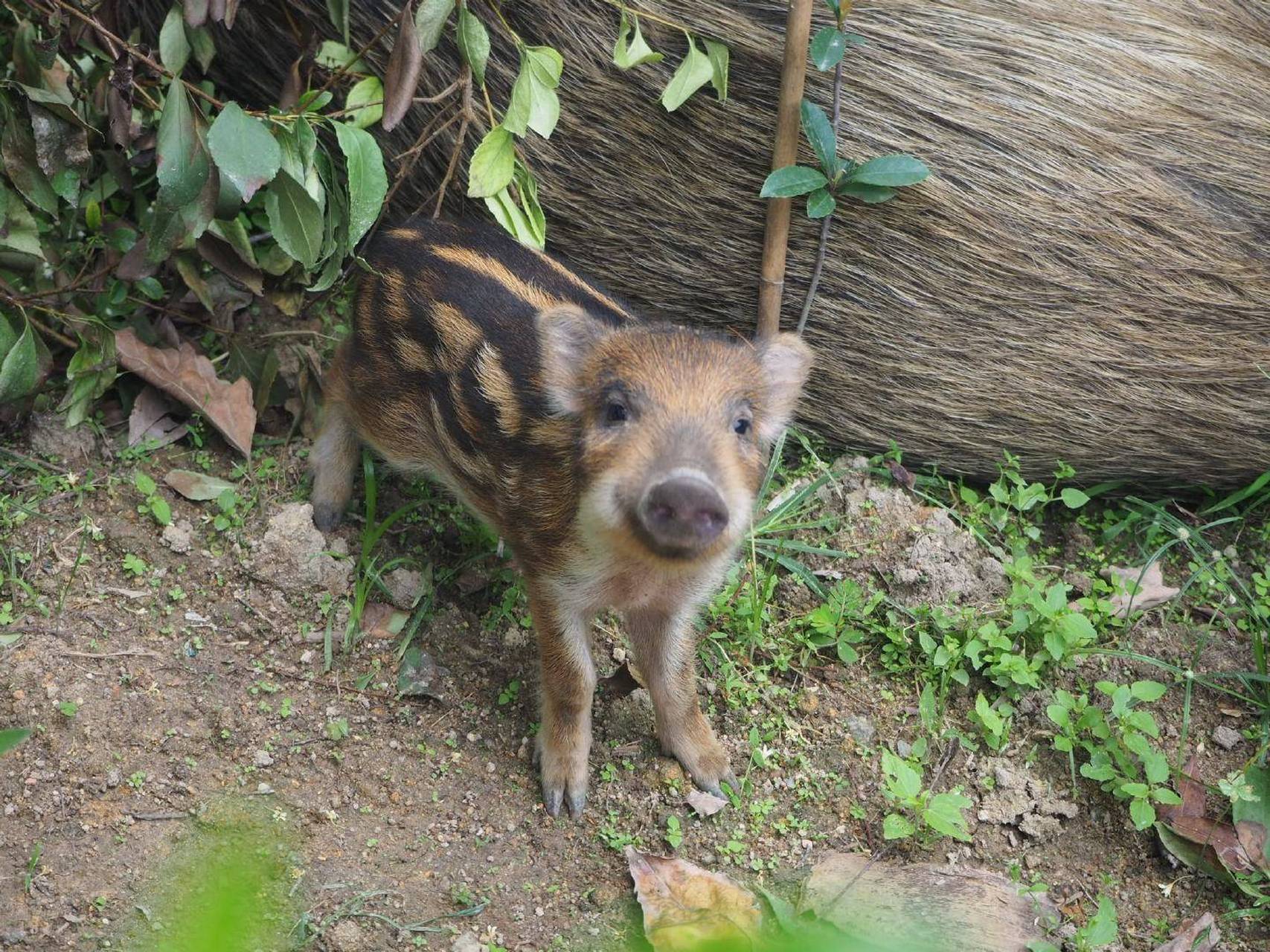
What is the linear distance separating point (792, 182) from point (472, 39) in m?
0.98

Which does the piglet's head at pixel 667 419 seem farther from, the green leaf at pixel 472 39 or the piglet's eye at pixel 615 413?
the green leaf at pixel 472 39

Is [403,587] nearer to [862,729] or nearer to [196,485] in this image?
[196,485]

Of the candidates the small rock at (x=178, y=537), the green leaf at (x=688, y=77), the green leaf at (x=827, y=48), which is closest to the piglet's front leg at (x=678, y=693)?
the small rock at (x=178, y=537)

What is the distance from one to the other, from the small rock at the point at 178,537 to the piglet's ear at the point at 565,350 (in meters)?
1.26

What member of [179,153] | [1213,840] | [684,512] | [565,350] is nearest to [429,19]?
[179,153]

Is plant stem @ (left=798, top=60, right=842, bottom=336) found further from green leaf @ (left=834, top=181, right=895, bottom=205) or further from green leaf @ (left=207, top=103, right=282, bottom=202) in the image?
green leaf @ (left=207, top=103, right=282, bottom=202)

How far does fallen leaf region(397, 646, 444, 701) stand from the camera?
11.4 feet

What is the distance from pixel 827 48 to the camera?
3.55 metres

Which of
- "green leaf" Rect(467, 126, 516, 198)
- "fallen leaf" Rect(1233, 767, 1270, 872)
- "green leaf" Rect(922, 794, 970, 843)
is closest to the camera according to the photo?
"green leaf" Rect(922, 794, 970, 843)

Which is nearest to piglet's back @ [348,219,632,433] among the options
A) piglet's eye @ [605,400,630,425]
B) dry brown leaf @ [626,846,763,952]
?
piglet's eye @ [605,400,630,425]

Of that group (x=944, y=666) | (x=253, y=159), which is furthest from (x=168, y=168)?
(x=944, y=666)

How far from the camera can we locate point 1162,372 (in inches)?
158

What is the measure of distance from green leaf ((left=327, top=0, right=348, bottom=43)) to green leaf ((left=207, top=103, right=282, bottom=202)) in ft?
2.32

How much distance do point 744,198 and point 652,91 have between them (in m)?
0.43
